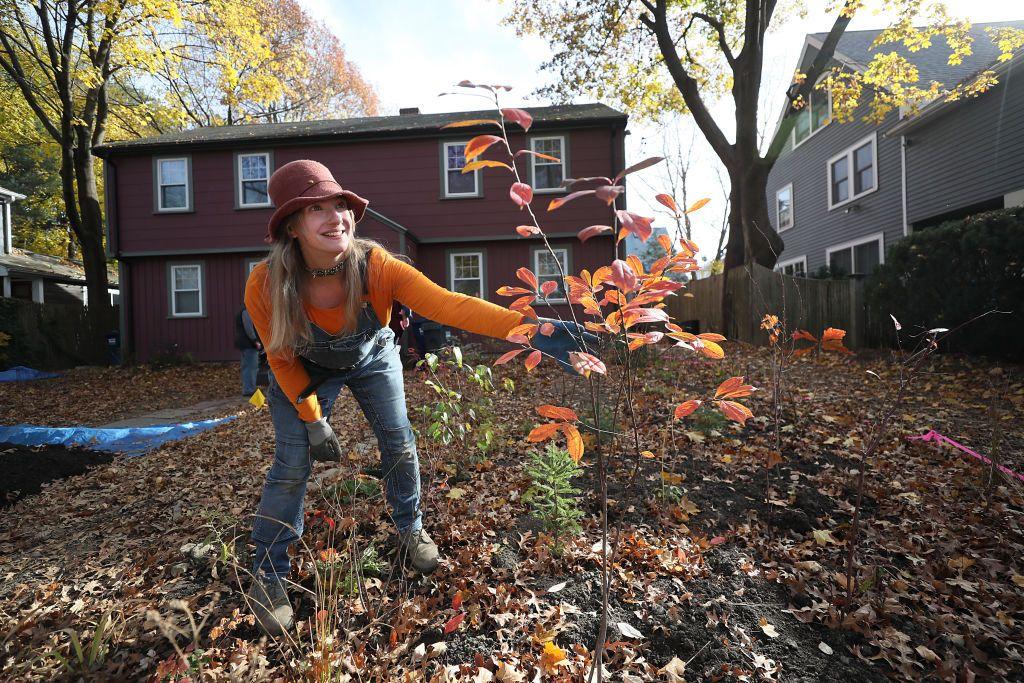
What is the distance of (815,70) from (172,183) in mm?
16119

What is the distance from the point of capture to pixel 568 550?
8.16 feet

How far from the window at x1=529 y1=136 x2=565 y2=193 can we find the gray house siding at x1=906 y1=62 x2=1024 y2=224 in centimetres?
873

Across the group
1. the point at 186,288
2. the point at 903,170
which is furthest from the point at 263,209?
the point at 903,170

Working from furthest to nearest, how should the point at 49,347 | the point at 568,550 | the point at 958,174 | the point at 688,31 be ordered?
the point at 49,347 → the point at 688,31 → the point at 958,174 → the point at 568,550

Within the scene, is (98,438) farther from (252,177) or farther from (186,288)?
(252,177)

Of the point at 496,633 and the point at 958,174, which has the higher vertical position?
the point at 958,174

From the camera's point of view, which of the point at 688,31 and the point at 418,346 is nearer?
the point at 418,346

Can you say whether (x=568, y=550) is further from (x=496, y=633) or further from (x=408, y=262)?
(x=408, y=262)

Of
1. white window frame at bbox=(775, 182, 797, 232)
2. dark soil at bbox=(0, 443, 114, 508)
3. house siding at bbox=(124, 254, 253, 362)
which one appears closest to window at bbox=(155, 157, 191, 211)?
house siding at bbox=(124, 254, 253, 362)

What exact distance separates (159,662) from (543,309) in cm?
1148

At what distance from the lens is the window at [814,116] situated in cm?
1680

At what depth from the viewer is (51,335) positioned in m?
13.6

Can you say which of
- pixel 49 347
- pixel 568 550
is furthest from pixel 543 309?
pixel 49 347

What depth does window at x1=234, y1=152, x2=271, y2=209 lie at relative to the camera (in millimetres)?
13773
